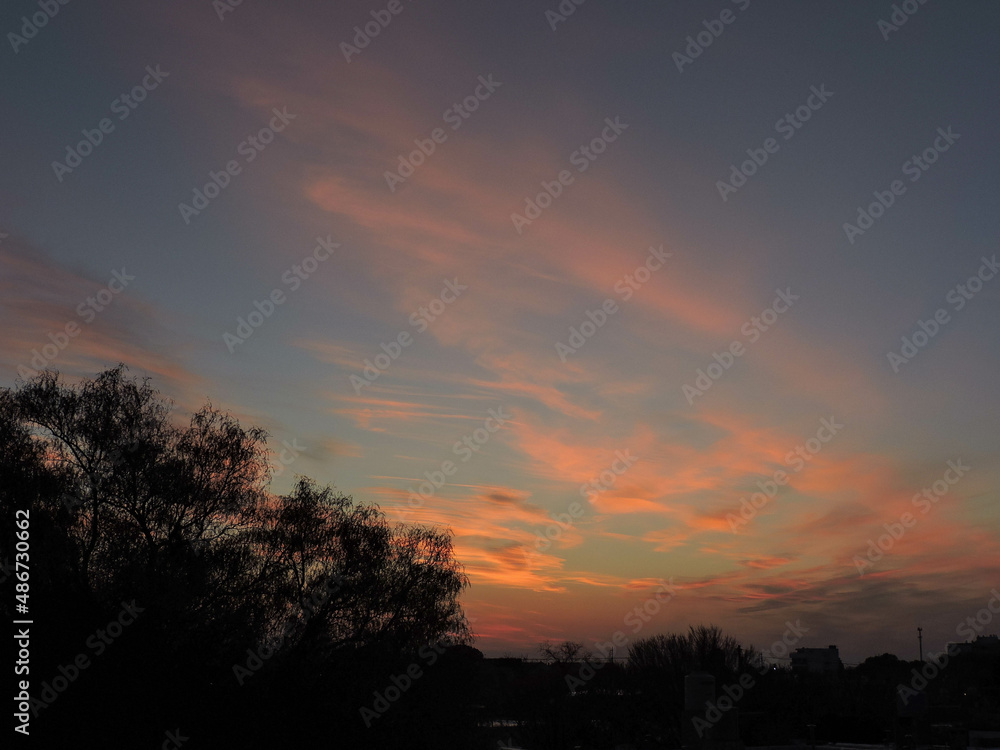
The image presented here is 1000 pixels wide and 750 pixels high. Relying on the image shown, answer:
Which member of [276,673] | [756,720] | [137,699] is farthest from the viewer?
[756,720]

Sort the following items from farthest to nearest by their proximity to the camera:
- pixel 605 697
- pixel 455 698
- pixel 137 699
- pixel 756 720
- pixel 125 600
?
1. pixel 605 697
2. pixel 756 720
3. pixel 455 698
4. pixel 125 600
5. pixel 137 699

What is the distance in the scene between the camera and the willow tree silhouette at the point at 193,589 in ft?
62.2

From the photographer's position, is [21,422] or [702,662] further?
[702,662]

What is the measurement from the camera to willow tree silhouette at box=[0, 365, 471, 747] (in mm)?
18953

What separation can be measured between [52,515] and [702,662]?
37116mm

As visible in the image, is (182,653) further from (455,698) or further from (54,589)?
(455,698)

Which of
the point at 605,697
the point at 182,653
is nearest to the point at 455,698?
the point at 182,653

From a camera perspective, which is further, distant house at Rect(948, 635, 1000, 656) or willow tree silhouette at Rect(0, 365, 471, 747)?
distant house at Rect(948, 635, 1000, 656)

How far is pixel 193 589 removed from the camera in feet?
70.5

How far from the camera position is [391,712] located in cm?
2272

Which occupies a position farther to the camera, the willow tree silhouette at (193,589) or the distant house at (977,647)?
the distant house at (977,647)

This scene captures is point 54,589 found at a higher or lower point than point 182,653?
higher

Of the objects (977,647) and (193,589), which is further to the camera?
(977,647)

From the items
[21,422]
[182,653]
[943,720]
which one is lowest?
[943,720]
